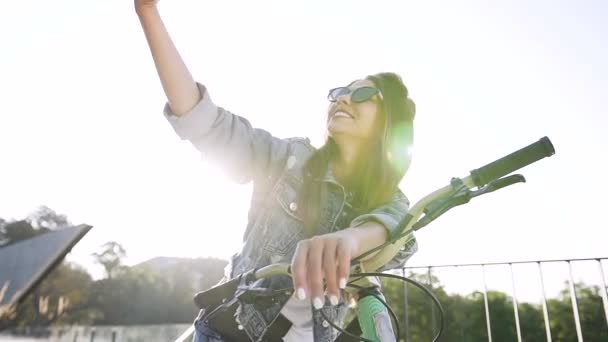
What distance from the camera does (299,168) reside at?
1.54m

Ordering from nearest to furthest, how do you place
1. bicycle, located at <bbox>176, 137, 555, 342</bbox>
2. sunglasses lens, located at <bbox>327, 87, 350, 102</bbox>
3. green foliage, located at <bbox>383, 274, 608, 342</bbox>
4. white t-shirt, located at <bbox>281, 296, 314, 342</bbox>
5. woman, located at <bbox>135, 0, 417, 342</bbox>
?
bicycle, located at <bbox>176, 137, 555, 342</bbox>, woman, located at <bbox>135, 0, 417, 342</bbox>, white t-shirt, located at <bbox>281, 296, 314, 342</bbox>, sunglasses lens, located at <bbox>327, 87, 350, 102</bbox>, green foliage, located at <bbox>383, 274, 608, 342</bbox>

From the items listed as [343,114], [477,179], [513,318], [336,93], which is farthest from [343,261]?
[513,318]

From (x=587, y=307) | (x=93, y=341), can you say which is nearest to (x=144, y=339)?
(x=93, y=341)

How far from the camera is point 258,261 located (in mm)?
1421

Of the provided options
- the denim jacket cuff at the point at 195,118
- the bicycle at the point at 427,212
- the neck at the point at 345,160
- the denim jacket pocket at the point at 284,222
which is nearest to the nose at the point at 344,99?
the neck at the point at 345,160

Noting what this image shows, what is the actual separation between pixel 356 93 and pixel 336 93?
0.31 feet

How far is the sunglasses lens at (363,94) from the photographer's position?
1.62 metres

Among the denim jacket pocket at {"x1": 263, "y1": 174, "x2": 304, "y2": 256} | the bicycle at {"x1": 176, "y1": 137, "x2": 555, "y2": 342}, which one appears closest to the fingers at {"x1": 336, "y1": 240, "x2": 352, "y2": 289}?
the bicycle at {"x1": 176, "y1": 137, "x2": 555, "y2": 342}

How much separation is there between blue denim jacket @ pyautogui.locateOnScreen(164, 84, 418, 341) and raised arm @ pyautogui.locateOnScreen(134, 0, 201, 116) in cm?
3

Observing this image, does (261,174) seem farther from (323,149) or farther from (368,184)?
(368,184)

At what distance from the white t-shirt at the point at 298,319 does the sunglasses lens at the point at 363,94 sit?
2.52ft

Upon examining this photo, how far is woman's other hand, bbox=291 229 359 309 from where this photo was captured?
77 cm

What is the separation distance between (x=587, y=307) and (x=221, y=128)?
1175 inches

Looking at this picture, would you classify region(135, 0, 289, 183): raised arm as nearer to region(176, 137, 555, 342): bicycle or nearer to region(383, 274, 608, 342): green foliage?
region(176, 137, 555, 342): bicycle
